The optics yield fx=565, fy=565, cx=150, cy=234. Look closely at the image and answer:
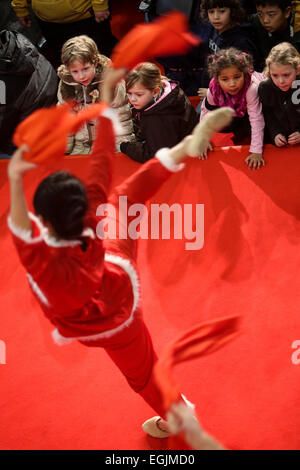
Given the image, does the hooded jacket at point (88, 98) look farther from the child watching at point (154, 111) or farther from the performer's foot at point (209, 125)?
the performer's foot at point (209, 125)

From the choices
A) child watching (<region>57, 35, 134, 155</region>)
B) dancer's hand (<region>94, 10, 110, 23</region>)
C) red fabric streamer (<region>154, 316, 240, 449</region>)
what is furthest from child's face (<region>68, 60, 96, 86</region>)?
red fabric streamer (<region>154, 316, 240, 449</region>)

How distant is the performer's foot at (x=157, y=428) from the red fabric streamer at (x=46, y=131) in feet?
3.22

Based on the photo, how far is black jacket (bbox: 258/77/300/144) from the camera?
241 cm

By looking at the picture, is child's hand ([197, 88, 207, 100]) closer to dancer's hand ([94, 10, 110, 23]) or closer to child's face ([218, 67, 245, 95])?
child's face ([218, 67, 245, 95])

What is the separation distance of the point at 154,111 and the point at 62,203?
1341mm

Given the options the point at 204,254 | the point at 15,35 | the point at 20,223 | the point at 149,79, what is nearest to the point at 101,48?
the point at 15,35

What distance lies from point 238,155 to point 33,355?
1.27 m

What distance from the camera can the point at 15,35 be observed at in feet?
9.50

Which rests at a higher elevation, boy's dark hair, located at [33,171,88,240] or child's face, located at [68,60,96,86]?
boy's dark hair, located at [33,171,88,240]

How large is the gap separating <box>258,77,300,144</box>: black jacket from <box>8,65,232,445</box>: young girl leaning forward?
1044 mm

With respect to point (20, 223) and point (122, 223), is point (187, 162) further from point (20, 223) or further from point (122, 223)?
point (20, 223)

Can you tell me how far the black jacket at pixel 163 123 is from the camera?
2539 millimetres

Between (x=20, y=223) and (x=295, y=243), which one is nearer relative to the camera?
(x=20, y=223)

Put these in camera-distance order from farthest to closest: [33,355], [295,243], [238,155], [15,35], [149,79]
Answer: [15,35] → [238,155] → [149,79] → [295,243] → [33,355]
